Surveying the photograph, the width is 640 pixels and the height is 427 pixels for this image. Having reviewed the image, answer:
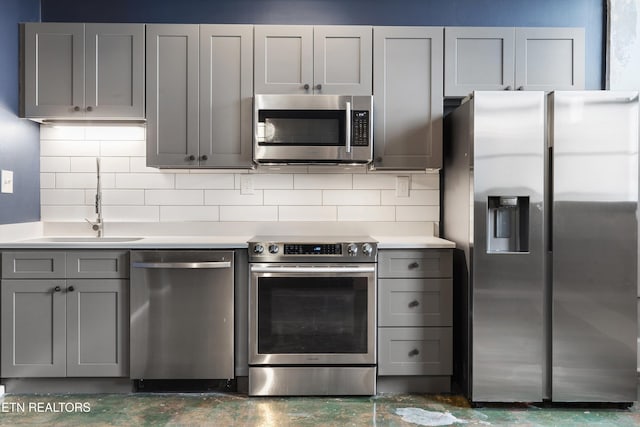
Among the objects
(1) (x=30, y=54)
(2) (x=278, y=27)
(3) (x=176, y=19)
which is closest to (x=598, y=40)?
(2) (x=278, y=27)

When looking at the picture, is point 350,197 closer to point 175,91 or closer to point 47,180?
point 175,91

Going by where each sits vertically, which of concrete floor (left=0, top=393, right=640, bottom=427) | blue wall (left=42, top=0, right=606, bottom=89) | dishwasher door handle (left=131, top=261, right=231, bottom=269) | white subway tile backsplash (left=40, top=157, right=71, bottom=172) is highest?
blue wall (left=42, top=0, right=606, bottom=89)

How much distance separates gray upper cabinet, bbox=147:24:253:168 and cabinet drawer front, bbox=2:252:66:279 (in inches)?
31.4

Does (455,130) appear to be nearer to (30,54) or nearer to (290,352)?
(290,352)

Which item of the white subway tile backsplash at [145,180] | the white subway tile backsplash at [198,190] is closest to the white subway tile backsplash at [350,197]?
the white subway tile backsplash at [198,190]

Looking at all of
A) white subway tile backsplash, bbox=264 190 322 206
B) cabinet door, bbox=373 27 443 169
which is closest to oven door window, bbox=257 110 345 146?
cabinet door, bbox=373 27 443 169

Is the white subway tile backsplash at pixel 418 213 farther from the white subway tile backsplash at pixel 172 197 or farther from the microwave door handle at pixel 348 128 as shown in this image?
the white subway tile backsplash at pixel 172 197

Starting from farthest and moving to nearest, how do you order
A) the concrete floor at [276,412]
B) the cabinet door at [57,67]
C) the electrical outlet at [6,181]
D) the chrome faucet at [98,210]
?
Answer: the chrome faucet at [98,210] < the cabinet door at [57,67] < the electrical outlet at [6,181] < the concrete floor at [276,412]

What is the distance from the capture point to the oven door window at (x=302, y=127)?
9.98 feet

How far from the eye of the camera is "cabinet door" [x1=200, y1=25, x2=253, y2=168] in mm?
3109

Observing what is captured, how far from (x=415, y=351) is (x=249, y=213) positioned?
1.46 meters

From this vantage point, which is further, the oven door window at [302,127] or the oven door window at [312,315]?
the oven door window at [302,127]

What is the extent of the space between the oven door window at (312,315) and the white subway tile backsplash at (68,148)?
1621 millimetres

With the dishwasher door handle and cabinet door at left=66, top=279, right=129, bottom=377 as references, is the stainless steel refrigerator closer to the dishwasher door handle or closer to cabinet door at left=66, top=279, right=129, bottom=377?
the dishwasher door handle
